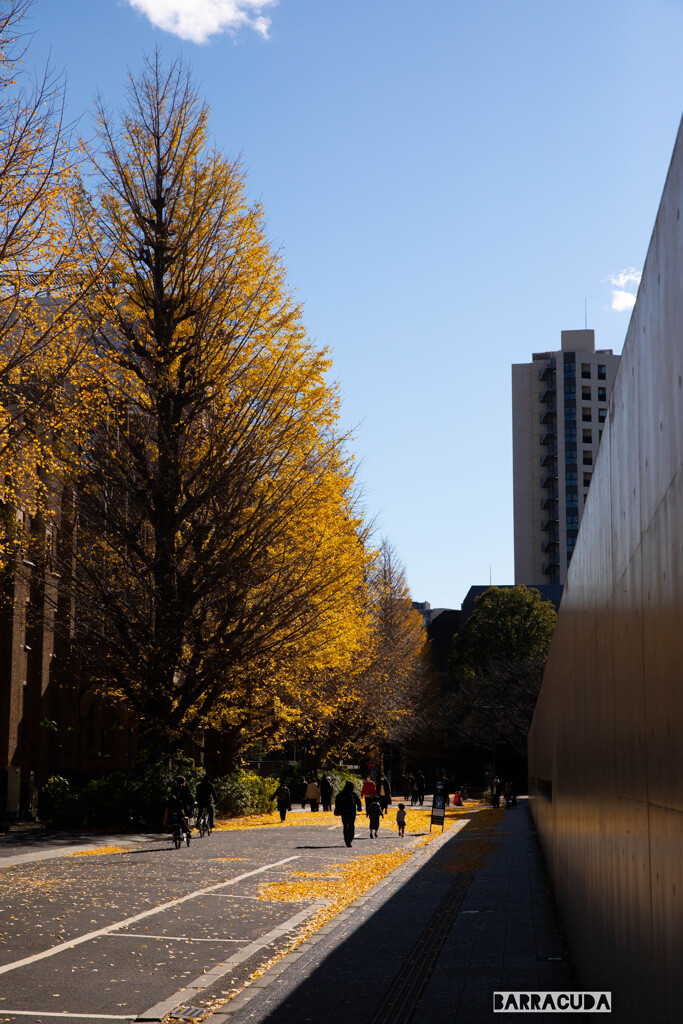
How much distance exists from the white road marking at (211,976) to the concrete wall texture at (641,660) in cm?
334

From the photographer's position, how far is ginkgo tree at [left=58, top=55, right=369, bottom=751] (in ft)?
87.5

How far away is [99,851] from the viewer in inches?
840

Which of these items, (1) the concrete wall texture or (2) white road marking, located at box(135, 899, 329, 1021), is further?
(2) white road marking, located at box(135, 899, 329, 1021)

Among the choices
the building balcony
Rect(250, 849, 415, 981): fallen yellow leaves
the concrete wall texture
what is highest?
the building balcony

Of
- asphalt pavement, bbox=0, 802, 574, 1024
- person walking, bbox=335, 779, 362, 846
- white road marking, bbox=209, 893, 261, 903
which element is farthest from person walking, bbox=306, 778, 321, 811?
white road marking, bbox=209, 893, 261, 903

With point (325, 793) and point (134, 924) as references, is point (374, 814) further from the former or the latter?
point (134, 924)

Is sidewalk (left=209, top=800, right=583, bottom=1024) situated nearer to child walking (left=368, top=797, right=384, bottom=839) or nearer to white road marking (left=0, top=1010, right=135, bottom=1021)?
white road marking (left=0, top=1010, right=135, bottom=1021)

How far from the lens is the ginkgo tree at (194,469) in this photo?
87.5ft

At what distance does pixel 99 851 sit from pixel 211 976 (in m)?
12.9

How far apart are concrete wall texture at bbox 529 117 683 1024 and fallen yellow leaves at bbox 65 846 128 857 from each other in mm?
15707

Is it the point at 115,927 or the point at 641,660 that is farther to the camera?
the point at 115,927

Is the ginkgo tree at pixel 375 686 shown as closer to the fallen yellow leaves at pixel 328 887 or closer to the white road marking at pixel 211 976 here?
the fallen yellow leaves at pixel 328 887

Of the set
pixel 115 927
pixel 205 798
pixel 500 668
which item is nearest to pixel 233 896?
pixel 115 927

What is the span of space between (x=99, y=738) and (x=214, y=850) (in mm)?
22756
